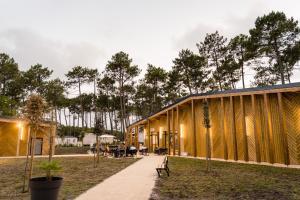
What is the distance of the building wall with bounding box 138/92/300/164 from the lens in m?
12.0

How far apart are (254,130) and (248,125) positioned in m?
0.87

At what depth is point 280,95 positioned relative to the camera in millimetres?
11922

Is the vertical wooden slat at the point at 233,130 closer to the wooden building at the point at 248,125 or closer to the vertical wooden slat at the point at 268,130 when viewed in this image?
the wooden building at the point at 248,125

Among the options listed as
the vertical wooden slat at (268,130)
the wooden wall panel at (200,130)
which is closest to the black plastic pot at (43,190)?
the vertical wooden slat at (268,130)

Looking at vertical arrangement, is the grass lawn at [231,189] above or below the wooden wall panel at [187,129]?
below

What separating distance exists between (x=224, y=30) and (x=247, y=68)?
18.1 feet

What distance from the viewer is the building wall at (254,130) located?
1203cm

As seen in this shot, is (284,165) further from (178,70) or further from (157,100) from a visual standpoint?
(157,100)

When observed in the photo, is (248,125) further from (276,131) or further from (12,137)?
(12,137)

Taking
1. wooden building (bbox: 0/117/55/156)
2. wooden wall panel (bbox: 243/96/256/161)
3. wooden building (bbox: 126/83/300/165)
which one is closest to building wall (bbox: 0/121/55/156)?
wooden building (bbox: 0/117/55/156)

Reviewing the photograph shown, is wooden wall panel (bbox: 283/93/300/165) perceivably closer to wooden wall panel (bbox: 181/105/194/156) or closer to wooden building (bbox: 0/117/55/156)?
wooden wall panel (bbox: 181/105/194/156)

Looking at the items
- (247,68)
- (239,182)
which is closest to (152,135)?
(247,68)

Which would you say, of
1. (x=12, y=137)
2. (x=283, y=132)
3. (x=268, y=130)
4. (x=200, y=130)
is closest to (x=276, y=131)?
(x=268, y=130)

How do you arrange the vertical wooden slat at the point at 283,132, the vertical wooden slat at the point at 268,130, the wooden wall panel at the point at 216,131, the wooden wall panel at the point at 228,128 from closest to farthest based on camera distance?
the vertical wooden slat at the point at 283,132
the vertical wooden slat at the point at 268,130
the wooden wall panel at the point at 228,128
the wooden wall panel at the point at 216,131
